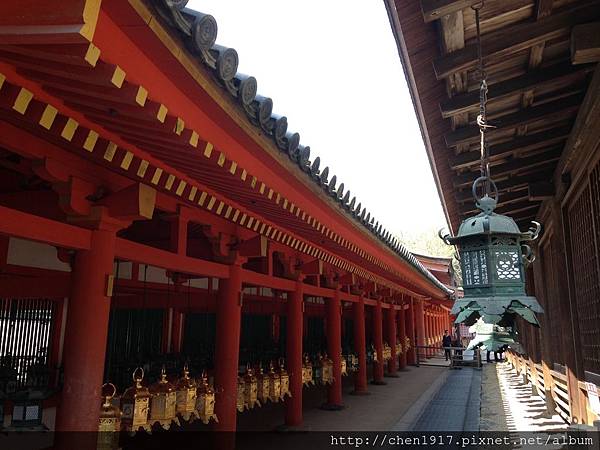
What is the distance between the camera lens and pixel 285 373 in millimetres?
7539

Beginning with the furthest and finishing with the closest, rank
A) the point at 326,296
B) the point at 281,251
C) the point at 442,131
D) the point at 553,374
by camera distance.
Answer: the point at 326,296
the point at 553,374
the point at 281,251
the point at 442,131

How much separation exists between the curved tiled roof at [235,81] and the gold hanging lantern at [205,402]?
2597 millimetres

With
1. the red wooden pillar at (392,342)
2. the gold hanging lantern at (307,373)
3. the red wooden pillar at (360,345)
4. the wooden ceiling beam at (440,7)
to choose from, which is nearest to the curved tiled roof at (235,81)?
the wooden ceiling beam at (440,7)

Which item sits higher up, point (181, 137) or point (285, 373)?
point (181, 137)

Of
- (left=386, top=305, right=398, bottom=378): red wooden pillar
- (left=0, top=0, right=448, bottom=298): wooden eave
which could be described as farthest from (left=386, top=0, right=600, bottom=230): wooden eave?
(left=386, top=305, right=398, bottom=378): red wooden pillar

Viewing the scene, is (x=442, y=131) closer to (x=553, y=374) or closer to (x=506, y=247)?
(x=506, y=247)

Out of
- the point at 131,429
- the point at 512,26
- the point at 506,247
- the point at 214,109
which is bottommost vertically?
the point at 131,429

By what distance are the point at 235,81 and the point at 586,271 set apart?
411 cm

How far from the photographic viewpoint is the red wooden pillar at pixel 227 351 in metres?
5.40

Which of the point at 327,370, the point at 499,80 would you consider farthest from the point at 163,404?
the point at 327,370

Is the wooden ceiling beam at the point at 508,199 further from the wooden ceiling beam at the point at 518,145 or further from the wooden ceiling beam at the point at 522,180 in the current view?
the wooden ceiling beam at the point at 518,145

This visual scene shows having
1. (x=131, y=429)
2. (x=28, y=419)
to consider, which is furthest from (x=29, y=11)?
(x=28, y=419)

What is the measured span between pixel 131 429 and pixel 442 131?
420cm

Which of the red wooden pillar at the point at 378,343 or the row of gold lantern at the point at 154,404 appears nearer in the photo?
the row of gold lantern at the point at 154,404
